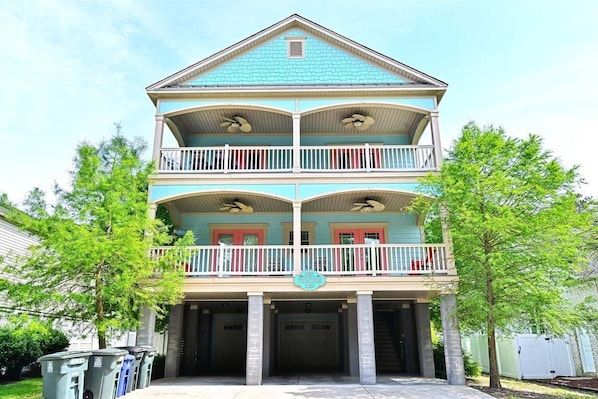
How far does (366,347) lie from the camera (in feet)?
38.1

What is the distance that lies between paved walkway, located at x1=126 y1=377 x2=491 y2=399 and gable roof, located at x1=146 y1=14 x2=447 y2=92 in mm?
9325

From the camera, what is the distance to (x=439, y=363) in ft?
50.7

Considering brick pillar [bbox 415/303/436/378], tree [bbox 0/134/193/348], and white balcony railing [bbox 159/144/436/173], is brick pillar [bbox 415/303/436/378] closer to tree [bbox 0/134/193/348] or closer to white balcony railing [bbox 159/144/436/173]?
white balcony railing [bbox 159/144/436/173]

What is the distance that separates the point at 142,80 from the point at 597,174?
1500 centimetres

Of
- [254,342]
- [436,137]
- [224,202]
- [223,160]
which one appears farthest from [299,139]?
[254,342]

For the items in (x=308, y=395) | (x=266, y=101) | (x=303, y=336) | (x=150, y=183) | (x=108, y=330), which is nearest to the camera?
(x=308, y=395)

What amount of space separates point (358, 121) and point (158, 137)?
691 centimetres

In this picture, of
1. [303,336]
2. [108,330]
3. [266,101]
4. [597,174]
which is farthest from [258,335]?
[597,174]

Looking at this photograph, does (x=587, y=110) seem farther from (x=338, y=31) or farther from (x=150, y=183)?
(x=150, y=183)

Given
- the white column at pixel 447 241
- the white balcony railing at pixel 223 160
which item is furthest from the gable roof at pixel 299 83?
the white column at pixel 447 241

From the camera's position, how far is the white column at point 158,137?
13.7m

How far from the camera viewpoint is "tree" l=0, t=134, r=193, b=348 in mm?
9453

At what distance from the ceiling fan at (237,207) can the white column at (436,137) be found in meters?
6.73

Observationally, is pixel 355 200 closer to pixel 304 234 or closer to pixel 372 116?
pixel 304 234
